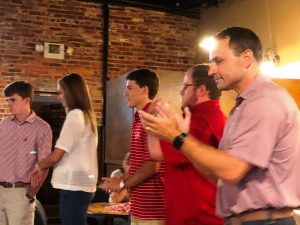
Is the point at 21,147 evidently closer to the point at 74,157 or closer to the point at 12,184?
the point at 12,184

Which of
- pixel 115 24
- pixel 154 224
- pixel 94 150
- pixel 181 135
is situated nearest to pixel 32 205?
pixel 94 150

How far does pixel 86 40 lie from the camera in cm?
737

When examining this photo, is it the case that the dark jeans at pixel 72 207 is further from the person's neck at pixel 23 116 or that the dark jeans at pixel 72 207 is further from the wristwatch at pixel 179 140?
the wristwatch at pixel 179 140

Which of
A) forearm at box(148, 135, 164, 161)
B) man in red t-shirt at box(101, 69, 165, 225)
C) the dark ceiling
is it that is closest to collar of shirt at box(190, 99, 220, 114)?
forearm at box(148, 135, 164, 161)

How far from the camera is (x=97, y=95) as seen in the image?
7387 millimetres

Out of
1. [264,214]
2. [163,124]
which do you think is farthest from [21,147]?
[264,214]

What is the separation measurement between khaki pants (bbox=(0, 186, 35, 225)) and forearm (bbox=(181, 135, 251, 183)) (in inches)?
86.8

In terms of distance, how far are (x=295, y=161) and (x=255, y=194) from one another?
202 millimetres

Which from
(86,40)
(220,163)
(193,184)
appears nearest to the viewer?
(220,163)

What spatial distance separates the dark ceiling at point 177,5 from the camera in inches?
306

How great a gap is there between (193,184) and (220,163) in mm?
827

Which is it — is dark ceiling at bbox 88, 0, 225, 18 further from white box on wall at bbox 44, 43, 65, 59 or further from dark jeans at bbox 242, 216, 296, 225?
dark jeans at bbox 242, 216, 296, 225

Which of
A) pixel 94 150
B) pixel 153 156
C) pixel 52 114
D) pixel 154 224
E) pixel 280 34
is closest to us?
pixel 153 156

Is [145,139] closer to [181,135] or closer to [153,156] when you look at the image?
[153,156]
